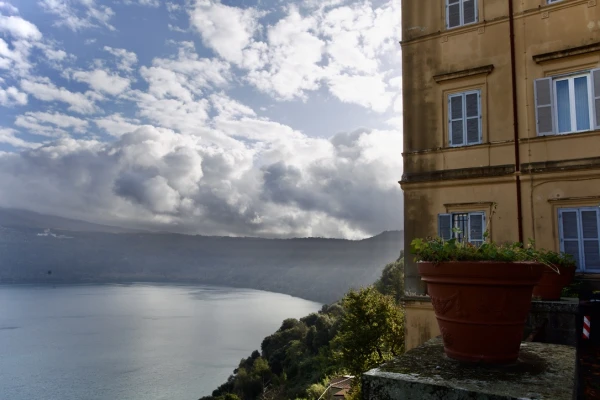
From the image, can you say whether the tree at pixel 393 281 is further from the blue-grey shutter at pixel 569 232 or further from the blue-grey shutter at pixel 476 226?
the blue-grey shutter at pixel 569 232

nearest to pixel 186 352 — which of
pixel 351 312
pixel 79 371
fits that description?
pixel 79 371

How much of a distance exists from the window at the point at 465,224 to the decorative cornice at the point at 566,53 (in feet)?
13.4

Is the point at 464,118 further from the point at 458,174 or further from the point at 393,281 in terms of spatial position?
the point at 393,281

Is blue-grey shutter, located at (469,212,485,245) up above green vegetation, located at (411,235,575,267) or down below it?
above

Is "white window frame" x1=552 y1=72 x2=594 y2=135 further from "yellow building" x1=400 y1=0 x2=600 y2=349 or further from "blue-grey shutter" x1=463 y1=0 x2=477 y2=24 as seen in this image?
"blue-grey shutter" x1=463 y1=0 x2=477 y2=24

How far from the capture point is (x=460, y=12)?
1207cm

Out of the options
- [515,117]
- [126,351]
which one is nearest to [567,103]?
[515,117]

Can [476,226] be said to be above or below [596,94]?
below

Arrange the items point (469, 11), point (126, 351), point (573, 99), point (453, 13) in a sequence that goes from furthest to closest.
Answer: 1. point (126, 351)
2. point (453, 13)
3. point (469, 11)
4. point (573, 99)

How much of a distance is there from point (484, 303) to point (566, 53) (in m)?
10.5

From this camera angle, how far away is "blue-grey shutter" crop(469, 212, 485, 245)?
1115 cm

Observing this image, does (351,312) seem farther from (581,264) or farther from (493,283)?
(493,283)

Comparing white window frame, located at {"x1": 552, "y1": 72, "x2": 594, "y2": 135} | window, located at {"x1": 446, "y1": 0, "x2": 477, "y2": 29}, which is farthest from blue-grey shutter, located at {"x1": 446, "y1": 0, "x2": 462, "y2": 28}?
white window frame, located at {"x1": 552, "y1": 72, "x2": 594, "y2": 135}

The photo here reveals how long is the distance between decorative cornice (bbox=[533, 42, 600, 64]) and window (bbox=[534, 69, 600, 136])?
50 cm
